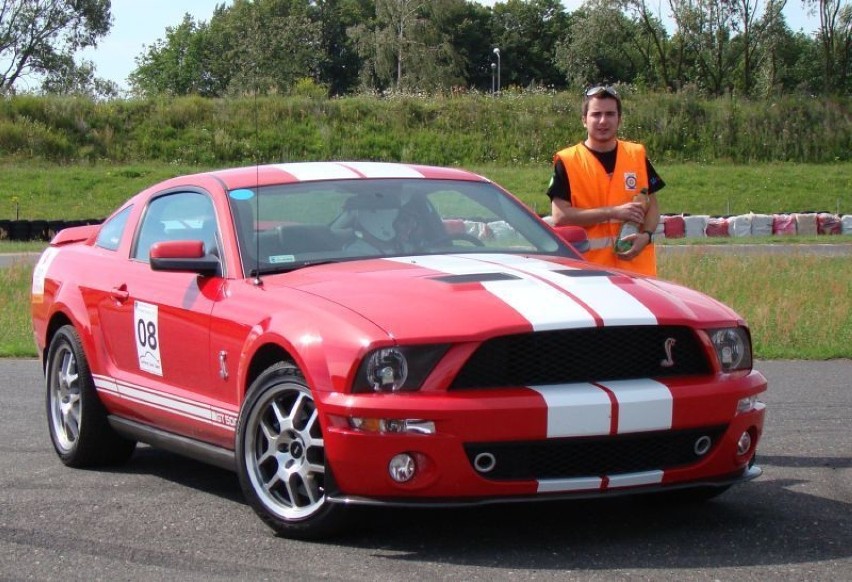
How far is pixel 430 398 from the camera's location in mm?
4590

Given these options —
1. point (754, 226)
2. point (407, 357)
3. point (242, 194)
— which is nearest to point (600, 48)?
point (754, 226)

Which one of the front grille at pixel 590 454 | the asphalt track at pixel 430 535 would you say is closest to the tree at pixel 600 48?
the asphalt track at pixel 430 535

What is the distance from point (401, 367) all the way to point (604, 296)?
849 mm

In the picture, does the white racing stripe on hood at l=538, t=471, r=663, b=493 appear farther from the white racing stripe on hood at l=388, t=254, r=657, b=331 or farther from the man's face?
the man's face

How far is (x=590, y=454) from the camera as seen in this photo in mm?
4785

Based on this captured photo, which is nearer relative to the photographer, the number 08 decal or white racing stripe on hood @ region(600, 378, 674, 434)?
white racing stripe on hood @ region(600, 378, 674, 434)

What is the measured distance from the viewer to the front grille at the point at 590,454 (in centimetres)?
468

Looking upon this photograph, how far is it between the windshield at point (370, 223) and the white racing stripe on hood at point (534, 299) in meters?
0.50

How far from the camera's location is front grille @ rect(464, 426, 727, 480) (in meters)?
4.68

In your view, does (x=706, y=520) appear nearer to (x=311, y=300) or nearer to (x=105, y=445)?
(x=311, y=300)

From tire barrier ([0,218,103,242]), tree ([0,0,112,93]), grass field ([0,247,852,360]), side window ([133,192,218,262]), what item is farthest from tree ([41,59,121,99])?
side window ([133,192,218,262])

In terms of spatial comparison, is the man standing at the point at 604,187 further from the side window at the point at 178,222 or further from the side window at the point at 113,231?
the side window at the point at 113,231

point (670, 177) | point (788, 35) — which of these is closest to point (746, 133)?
point (670, 177)

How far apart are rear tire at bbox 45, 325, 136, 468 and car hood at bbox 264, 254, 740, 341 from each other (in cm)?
164
